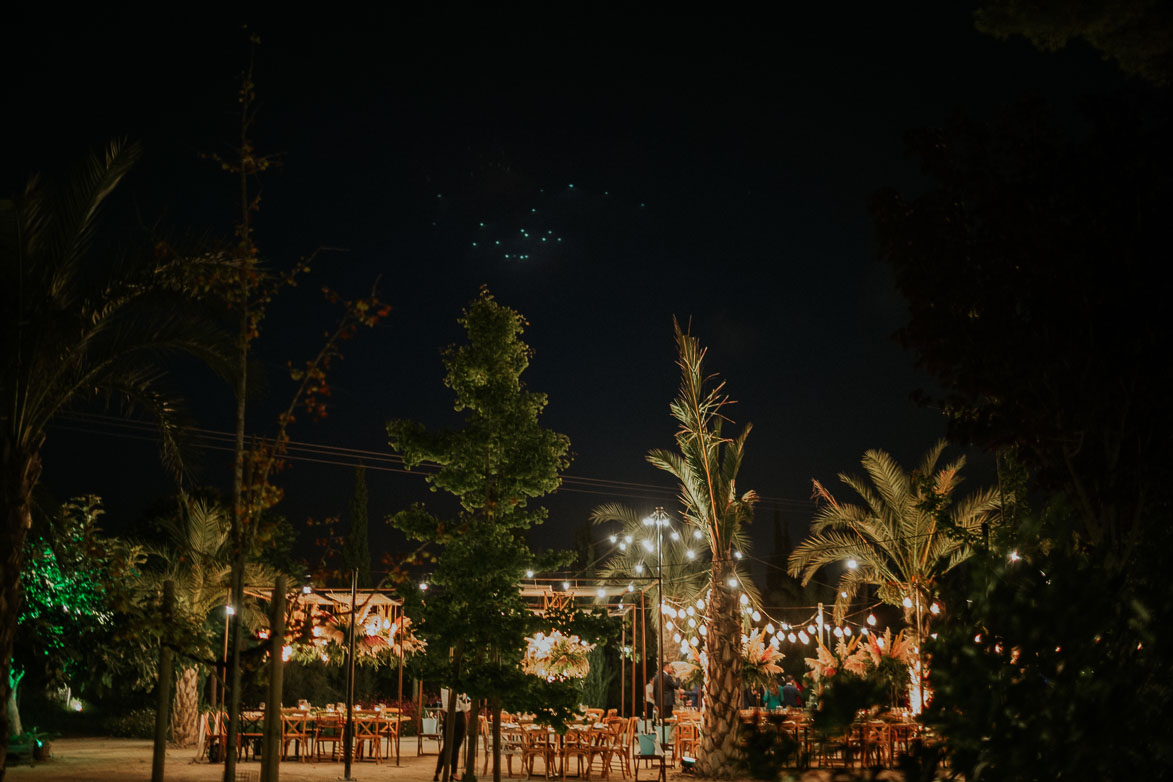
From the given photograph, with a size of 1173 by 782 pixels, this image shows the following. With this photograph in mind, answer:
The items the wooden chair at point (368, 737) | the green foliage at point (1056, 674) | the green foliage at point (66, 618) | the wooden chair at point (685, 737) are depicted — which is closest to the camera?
the green foliage at point (1056, 674)

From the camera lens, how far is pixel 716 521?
15.9 m

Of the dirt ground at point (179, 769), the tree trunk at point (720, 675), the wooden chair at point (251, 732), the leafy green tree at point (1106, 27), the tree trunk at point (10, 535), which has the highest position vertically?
the leafy green tree at point (1106, 27)

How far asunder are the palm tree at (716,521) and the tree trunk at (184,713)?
488 inches

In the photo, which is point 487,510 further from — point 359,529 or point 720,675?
point 359,529

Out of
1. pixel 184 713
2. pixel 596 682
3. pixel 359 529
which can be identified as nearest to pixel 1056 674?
pixel 184 713

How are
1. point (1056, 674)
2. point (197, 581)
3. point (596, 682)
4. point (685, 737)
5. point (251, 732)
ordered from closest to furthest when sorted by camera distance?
1. point (1056, 674)
2. point (685, 737)
3. point (251, 732)
4. point (197, 581)
5. point (596, 682)

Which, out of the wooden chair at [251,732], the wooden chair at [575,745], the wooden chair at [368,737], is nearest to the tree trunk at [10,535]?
the wooden chair at [575,745]

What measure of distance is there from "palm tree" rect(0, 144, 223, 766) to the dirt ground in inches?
259

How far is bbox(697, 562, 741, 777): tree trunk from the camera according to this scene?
15.6 m

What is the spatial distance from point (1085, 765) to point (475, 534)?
769 cm

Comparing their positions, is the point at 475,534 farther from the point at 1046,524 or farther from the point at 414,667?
the point at 1046,524

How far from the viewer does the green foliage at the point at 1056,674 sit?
3090mm

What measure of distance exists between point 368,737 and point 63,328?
12.9 meters

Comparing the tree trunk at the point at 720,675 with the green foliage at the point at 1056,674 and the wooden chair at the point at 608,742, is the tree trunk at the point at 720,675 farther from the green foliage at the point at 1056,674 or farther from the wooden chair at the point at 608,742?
the green foliage at the point at 1056,674
